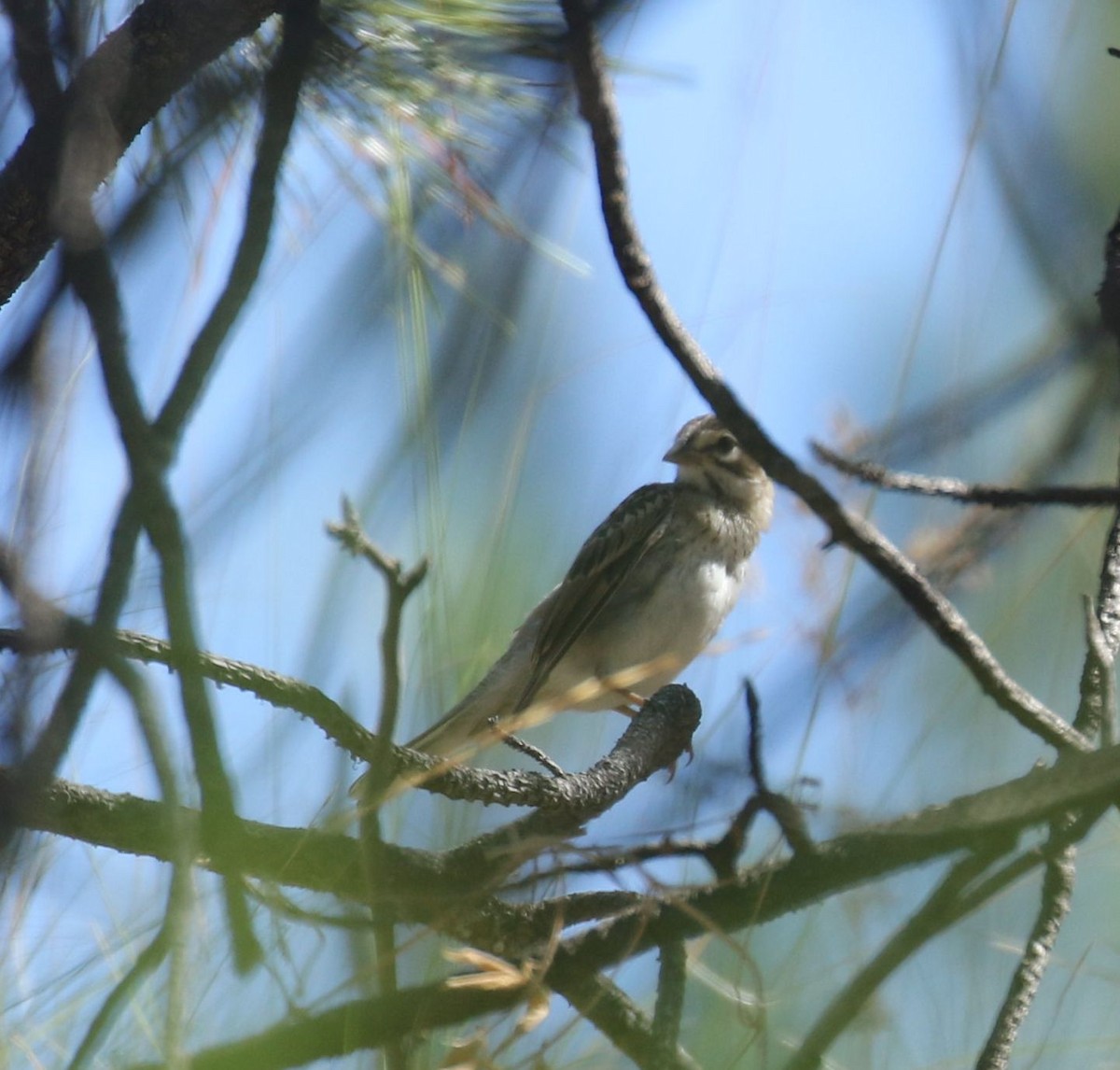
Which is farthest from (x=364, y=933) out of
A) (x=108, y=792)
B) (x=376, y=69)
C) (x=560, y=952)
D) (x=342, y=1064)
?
(x=376, y=69)

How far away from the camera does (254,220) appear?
1477 millimetres

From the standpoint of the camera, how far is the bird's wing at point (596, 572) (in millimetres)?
4191

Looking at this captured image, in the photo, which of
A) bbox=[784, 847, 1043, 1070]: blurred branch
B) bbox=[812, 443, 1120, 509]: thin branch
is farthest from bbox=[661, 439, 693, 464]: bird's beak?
bbox=[784, 847, 1043, 1070]: blurred branch

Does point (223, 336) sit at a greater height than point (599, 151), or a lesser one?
lesser

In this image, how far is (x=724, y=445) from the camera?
15.4 ft

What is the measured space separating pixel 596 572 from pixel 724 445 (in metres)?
0.70

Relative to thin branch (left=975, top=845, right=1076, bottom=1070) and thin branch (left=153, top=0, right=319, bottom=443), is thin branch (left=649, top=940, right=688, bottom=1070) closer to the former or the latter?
thin branch (left=975, top=845, right=1076, bottom=1070)

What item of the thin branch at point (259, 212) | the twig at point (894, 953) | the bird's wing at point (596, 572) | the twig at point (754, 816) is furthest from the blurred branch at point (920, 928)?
the bird's wing at point (596, 572)

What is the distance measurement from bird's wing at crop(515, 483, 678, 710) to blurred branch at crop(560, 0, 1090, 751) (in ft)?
7.45

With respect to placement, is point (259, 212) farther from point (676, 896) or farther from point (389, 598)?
point (676, 896)

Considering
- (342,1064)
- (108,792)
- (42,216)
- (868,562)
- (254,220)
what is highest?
(42,216)

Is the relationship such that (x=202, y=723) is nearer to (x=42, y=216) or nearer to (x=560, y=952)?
(x=560, y=952)

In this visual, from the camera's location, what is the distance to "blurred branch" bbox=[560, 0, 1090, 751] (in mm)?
1681

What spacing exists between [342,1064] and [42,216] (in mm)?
1277
